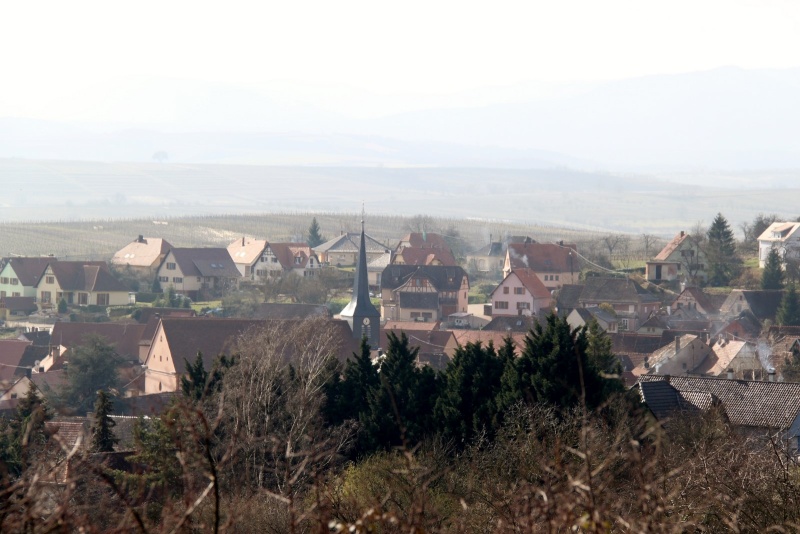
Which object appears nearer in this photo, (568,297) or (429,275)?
(568,297)

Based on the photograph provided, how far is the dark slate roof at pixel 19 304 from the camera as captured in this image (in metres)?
66.8

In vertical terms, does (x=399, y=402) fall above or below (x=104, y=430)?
above

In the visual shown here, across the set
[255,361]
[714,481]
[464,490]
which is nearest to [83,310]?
[255,361]

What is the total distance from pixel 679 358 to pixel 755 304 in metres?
13.8

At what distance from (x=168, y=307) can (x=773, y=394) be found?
1499 inches

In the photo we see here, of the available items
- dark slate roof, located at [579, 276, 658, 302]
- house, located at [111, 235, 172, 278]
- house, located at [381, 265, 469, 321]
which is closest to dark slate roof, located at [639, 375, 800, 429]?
dark slate roof, located at [579, 276, 658, 302]

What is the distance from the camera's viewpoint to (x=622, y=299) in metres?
60.7

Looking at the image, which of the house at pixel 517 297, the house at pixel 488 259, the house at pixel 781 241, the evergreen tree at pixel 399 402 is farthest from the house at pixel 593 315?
the evergreen tree at pixel 399 402

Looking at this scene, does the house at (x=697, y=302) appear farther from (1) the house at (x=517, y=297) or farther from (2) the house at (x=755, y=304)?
(1) the house at (x=517, y=297)

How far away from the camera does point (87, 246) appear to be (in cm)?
10806

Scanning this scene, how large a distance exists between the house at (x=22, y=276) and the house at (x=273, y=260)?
12.7 metres

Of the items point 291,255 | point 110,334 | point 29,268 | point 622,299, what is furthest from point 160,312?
point 291,255

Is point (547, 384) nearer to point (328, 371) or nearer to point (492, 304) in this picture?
point (328, 371)

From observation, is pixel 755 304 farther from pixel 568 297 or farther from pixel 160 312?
pixel 160 312
